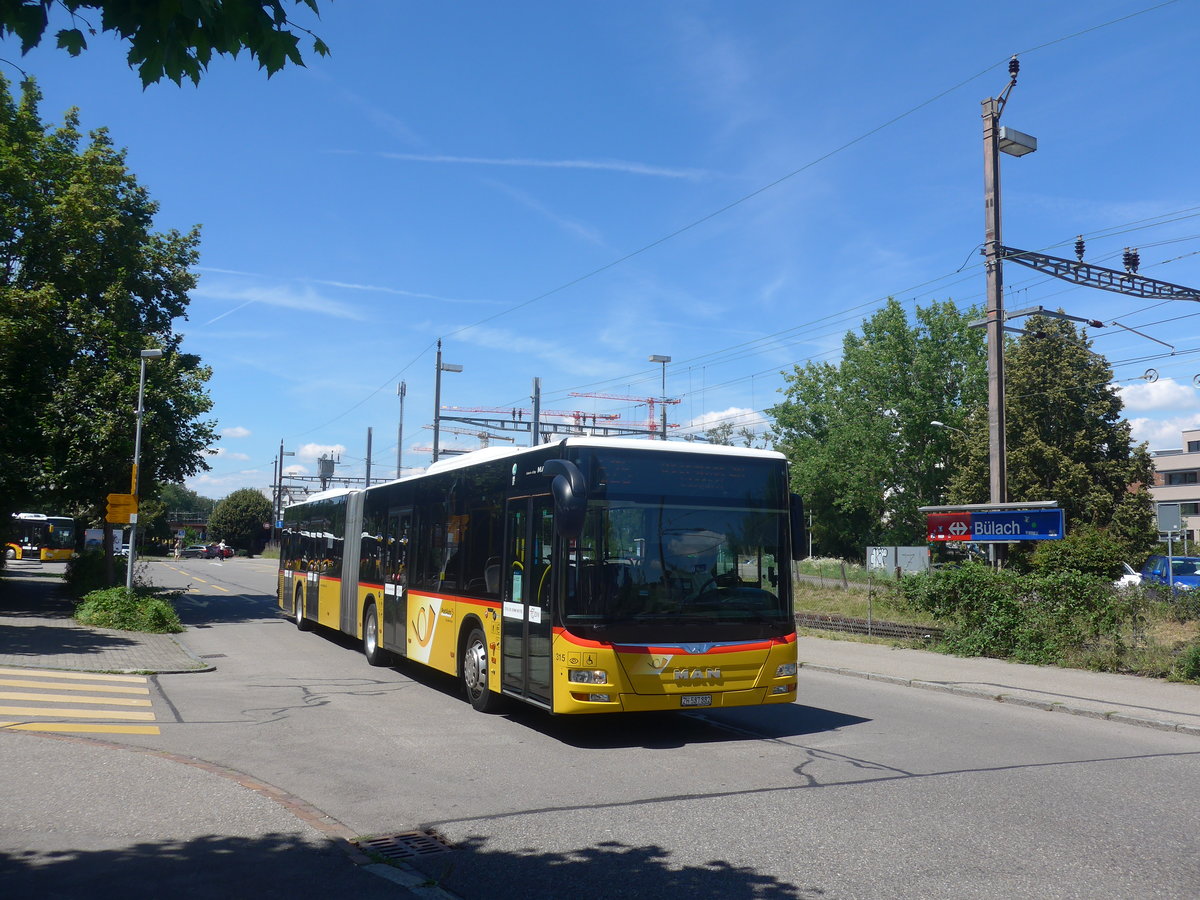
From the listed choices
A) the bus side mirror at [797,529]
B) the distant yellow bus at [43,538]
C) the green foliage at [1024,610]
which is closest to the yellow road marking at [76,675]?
the bus side mirror at [797,529]

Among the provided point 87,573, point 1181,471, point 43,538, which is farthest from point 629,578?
point 1181,471

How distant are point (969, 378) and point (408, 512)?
47248 mm

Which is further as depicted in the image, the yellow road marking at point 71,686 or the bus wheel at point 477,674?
the yellow road marking at point 71,686

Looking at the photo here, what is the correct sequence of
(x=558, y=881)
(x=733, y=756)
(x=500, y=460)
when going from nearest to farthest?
(x=558, y=881) → (x=733, y=756) → (x=500, y=460)

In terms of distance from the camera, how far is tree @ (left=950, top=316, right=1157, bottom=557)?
42.1 meters

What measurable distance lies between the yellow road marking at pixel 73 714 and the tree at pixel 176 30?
8.11 meters

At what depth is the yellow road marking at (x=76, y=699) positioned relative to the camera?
11320mm

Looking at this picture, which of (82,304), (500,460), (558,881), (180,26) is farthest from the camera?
(82,304)

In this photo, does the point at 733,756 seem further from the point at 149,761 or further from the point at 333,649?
the point at 333,649

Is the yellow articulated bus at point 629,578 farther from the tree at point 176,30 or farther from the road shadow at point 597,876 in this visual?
the tree at point 176,30

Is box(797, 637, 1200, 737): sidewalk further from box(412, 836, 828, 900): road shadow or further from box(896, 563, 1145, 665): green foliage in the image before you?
box(412, 836, 828, 900): road shadow

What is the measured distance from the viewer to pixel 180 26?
3.91 metres

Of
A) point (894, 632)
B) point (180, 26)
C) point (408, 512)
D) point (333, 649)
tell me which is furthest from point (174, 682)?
point (894, 632)

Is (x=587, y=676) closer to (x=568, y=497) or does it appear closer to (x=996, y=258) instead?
(x=568, y=497)
